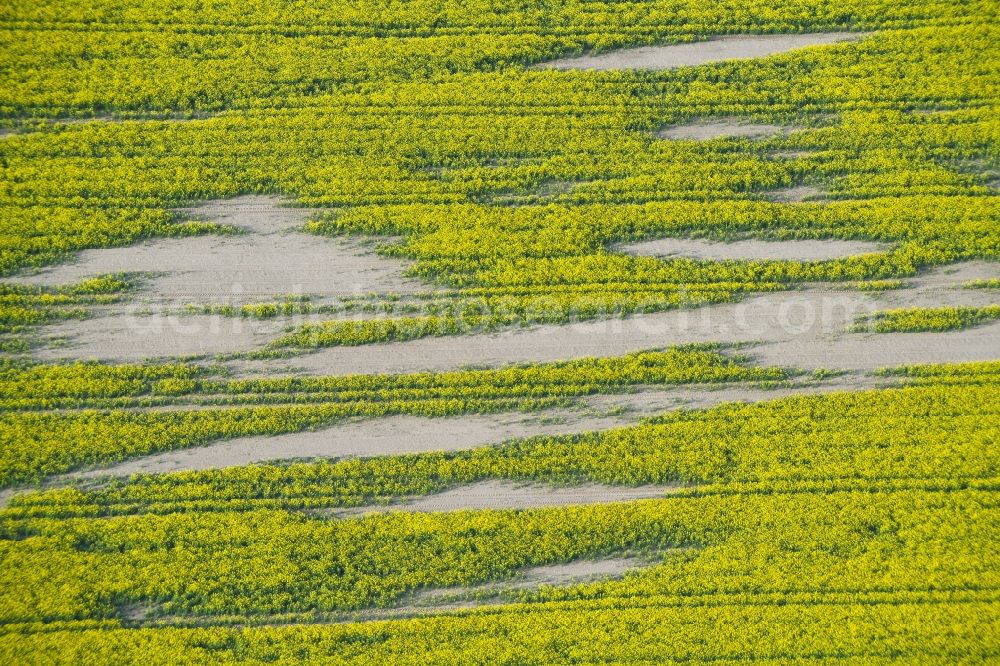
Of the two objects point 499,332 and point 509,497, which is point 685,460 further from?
point 499,332

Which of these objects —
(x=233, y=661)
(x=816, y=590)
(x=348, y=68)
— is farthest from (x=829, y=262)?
(x=233, y=661)

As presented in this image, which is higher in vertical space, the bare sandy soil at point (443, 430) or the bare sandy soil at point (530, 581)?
the bare sandy soil at point (443, 430)

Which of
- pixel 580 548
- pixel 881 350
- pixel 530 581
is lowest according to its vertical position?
pixel 530 581

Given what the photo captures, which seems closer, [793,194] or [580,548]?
[580,548]

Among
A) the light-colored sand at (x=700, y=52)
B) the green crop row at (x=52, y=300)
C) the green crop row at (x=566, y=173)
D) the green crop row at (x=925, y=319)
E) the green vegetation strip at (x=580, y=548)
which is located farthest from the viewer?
the light-colored sand at (x=700, y=52)

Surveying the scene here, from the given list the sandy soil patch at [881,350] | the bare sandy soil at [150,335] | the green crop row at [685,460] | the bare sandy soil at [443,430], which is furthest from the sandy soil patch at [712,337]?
the green crop row at [685,460]

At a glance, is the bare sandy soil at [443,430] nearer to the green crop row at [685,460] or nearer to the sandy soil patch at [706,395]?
the sandy soil patch at [706,395]

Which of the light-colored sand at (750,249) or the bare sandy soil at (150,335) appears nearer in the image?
the bare sandy soil at (150,335)

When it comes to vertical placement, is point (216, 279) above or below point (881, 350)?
above

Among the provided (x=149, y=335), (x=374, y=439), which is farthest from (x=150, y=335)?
(x=374, y=439)
